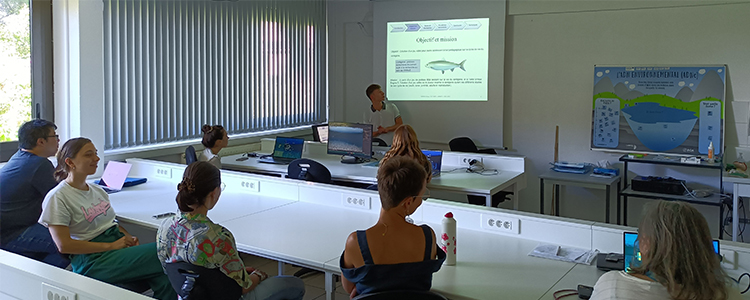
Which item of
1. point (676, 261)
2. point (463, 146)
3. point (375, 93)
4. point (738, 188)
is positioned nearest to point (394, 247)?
point (676, 261)

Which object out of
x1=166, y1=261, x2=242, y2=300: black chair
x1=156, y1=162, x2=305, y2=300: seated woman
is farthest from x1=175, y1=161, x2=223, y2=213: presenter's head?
x1=166, y1=261, x2=242, y2=300: black chair

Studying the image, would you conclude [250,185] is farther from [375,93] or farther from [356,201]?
[375,93]

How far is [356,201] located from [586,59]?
3636 millimetres

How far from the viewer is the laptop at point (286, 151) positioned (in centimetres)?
556

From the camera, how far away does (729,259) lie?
7.54 feet

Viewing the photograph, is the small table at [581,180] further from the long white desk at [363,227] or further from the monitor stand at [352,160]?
the long white desk at [363,227]

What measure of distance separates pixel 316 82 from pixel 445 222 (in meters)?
5.72

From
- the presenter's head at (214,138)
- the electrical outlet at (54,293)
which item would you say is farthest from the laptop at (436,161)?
the electrical outlet at (54,293)

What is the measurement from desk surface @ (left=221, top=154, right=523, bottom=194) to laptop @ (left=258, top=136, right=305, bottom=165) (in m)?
0.14

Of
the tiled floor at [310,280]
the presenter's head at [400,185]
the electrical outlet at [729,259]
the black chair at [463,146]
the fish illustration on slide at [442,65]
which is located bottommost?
the tiled floor at [310,280]

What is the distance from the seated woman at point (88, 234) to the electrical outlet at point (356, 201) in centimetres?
111

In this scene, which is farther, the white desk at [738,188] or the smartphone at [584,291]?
the white desk at [738,188]

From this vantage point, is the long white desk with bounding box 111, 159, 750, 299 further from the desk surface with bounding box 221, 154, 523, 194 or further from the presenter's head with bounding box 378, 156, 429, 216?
the desk surface with bounding box 221, 154, 523, 194

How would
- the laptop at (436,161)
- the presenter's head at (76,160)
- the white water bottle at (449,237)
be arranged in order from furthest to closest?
the laptop at (436,161) < the presenter's head at (76,160) < the white water bottle at (449,237)
